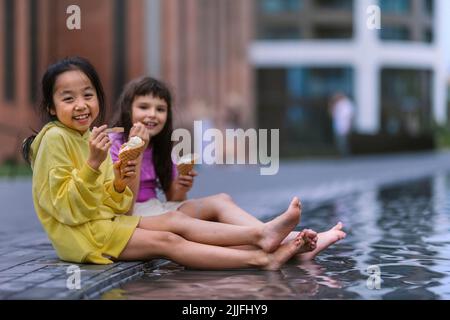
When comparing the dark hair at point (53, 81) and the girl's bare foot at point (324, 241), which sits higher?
the dark hair at point (53, 81)

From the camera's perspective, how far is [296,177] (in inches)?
763

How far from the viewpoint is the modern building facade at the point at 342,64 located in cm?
6281

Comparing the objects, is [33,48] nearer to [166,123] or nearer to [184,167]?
[166,123]

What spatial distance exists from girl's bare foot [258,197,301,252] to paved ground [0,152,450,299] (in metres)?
0.76

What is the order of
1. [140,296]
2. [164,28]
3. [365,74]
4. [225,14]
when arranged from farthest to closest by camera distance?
Answer: [365,74] → [225,14] → [164,28] → [140,296]

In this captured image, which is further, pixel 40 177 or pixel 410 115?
pixel 410 115

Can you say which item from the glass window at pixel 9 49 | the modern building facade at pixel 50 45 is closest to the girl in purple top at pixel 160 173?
the modern building facade at pixel 50 45

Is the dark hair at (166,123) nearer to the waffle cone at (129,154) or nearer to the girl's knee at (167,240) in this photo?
the waffle cone at (129,154)

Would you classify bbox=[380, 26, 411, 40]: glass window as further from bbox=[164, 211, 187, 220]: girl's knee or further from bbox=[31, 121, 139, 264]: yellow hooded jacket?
bbox=[31, 121, 139, 264]: yellow hooded jacket

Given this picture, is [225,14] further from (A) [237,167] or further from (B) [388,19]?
(B) [388,19]

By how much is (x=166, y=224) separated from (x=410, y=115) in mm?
61962

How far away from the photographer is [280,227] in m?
5.77

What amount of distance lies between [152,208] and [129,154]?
0.84 m

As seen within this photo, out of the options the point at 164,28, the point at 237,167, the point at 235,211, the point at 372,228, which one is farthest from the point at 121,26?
the point at 235,211
